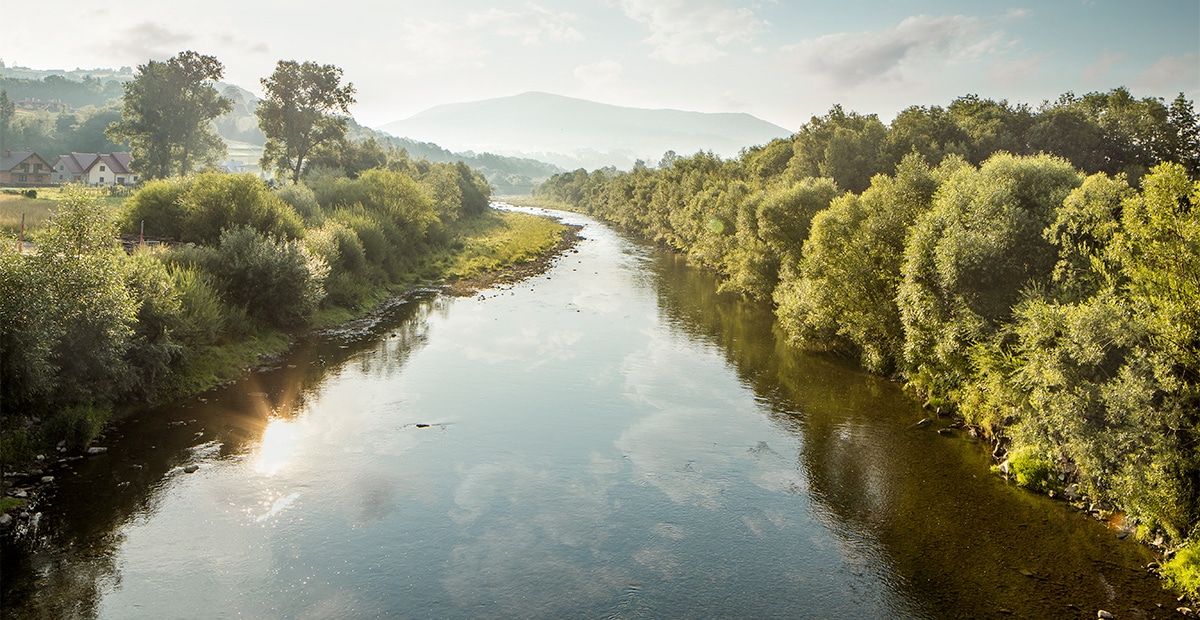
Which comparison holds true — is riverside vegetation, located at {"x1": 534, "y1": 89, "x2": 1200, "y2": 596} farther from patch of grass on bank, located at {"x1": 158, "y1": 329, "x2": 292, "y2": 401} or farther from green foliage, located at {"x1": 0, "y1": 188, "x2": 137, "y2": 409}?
green foliage, located at {"x1": 0, "y1": 188, "x2": 137, "y2": 409}

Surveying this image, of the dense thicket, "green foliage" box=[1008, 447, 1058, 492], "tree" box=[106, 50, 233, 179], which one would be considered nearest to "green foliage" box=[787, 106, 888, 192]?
the dense thicket

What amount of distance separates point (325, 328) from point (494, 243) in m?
49.1

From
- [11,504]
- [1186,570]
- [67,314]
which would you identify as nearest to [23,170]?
[67,314]

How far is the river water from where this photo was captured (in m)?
17.9

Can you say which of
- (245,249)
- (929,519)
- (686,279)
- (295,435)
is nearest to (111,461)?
(295,435)

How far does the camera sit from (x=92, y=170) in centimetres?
13112

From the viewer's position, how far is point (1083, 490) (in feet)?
77.4

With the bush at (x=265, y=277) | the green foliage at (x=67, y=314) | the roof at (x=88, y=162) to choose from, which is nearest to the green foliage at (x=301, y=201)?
the bush at (x=265, y=277)

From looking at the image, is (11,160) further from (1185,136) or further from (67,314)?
(1185,136)

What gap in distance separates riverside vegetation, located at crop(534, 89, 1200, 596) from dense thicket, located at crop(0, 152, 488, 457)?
31.7m

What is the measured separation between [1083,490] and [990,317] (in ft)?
26.4

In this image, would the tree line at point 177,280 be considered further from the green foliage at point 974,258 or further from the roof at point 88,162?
the roof at point 88,162

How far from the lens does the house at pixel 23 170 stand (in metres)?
124

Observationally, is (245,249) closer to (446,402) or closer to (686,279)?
(446,402)
